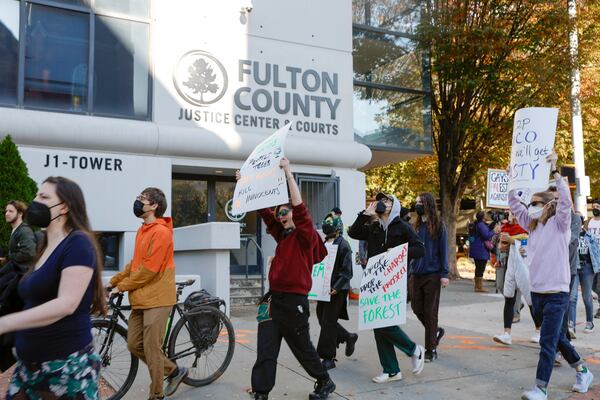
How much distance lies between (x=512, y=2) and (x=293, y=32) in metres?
6.57

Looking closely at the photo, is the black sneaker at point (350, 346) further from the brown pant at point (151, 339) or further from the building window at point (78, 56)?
the building window at point (78, 56)

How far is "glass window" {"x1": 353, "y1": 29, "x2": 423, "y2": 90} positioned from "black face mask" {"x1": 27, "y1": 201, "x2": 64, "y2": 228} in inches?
519

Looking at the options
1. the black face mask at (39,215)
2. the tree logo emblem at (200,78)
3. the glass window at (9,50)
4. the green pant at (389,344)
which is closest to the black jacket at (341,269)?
the green pant at (389,344)

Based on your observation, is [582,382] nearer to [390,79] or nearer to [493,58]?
[390,79]

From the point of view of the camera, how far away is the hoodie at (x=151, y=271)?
15.7 ft

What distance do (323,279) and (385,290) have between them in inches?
27.0

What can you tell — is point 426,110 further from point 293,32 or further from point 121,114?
point 121,114

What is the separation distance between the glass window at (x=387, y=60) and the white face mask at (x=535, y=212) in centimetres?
1039

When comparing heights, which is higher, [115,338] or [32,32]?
[32,32]

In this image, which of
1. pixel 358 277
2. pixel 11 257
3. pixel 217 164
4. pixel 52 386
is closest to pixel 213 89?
pixel 217 164

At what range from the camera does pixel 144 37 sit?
12078 mm

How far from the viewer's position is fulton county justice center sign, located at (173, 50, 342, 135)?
484 inches

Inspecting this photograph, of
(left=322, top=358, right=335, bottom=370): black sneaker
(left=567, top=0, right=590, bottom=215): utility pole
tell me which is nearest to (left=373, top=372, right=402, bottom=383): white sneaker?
(left=322, top=358, right=335, bottom=370): black sneaker

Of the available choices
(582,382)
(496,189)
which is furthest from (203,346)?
(496,189)
